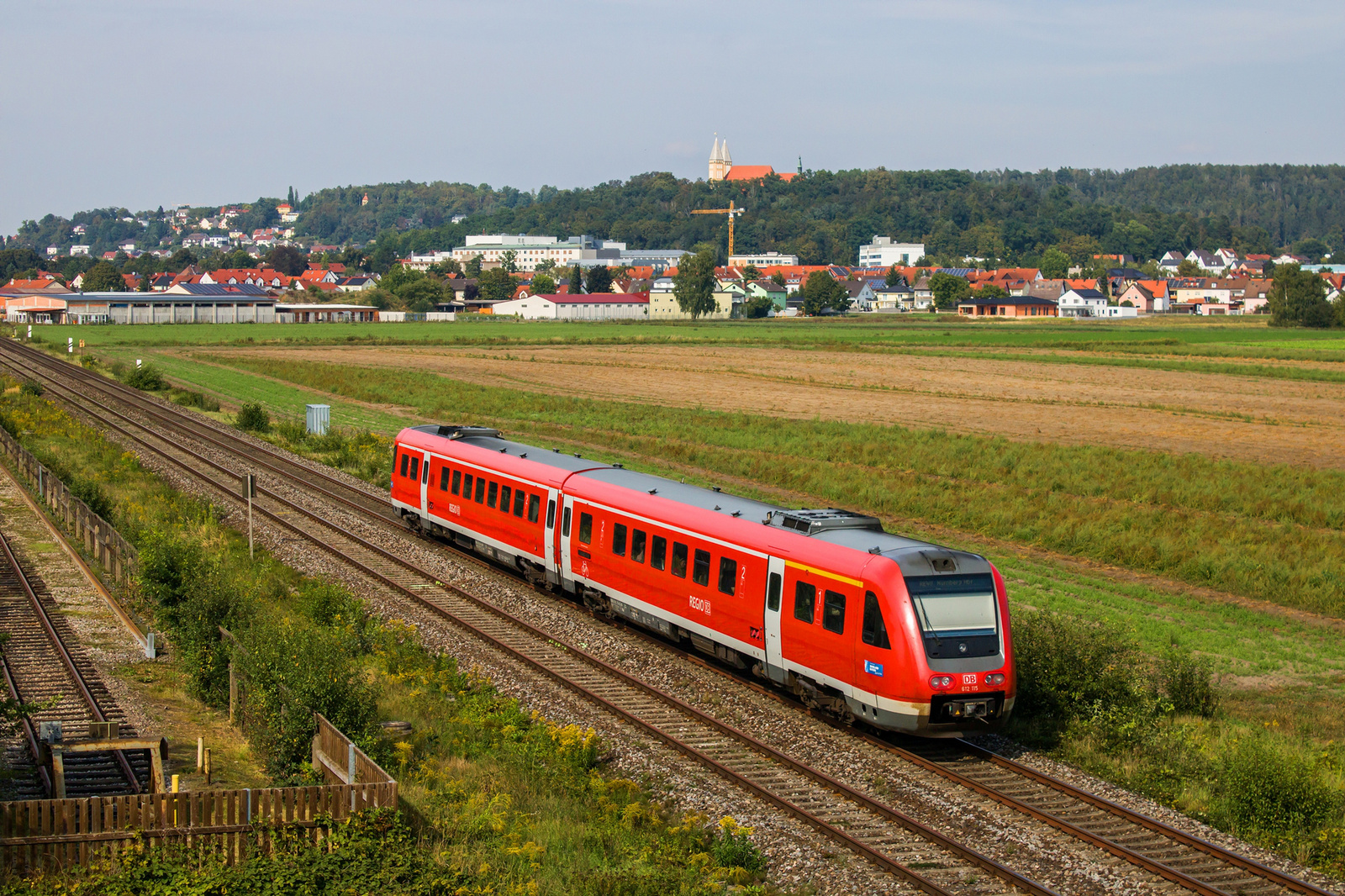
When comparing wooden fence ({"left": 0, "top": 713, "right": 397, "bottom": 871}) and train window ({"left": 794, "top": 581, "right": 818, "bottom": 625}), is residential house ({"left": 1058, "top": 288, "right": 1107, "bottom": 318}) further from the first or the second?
wooden fence ({"left": 0, "top": 713, "right": 397, "bottom": 871})

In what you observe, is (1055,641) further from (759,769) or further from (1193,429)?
(1193,429)

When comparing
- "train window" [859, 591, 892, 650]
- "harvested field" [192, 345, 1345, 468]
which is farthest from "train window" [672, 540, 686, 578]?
"harvested field" [192, 345, 1345, 468]

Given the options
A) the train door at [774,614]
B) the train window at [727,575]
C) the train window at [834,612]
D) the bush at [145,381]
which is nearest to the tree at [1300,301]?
the bush at [145,381]

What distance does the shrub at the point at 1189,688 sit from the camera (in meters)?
17.7

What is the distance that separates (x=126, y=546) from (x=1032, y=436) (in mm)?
36222

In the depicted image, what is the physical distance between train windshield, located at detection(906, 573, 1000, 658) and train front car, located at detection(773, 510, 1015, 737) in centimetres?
Result: 1

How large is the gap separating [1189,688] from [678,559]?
7.84m

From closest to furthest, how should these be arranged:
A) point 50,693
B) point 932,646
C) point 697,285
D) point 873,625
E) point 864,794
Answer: point 864,794, point 932,646, point 873,625, point 50,693, point 697,285

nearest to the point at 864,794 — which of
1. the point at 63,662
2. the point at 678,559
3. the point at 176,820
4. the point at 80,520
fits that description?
the point at 678,559

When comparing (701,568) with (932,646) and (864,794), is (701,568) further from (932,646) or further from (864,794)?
(864,794)

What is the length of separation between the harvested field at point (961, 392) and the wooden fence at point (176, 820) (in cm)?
4003

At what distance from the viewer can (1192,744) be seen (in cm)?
1591

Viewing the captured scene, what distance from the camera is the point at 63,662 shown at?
19.5 meters

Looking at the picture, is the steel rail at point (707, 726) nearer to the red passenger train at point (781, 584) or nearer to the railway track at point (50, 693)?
the red passenger train at point (781, 584)
